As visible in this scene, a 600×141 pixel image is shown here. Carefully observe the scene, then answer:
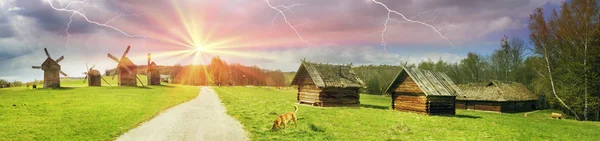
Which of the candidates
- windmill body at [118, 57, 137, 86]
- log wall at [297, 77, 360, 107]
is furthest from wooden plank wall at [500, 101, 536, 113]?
windmill body at [118, 57, 137, 86]

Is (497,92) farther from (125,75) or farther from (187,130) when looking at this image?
(125,75)

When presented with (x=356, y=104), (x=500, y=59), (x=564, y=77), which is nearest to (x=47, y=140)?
(x=356, y=104)

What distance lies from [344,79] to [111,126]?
2385 cm

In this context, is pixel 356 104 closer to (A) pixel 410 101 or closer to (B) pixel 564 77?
(A) pixel 410 101

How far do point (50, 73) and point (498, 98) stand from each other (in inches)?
2583

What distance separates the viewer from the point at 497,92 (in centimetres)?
4784

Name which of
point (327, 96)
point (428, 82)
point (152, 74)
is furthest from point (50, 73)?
point (428, 82)

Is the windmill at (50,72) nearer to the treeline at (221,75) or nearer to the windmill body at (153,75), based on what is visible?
the windmill body at (153,75)

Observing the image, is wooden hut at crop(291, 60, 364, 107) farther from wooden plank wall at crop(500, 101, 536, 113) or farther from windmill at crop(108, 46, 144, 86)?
windmill at crop(108, 46, 144, 86)

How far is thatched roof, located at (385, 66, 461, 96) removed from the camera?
27938 millimetres

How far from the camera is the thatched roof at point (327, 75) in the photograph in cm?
3378

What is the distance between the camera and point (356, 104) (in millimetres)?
35594

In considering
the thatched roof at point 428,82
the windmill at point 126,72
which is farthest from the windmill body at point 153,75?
the thatched roof at point 428,82

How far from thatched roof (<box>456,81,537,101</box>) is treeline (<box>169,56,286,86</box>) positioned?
6822 cm
